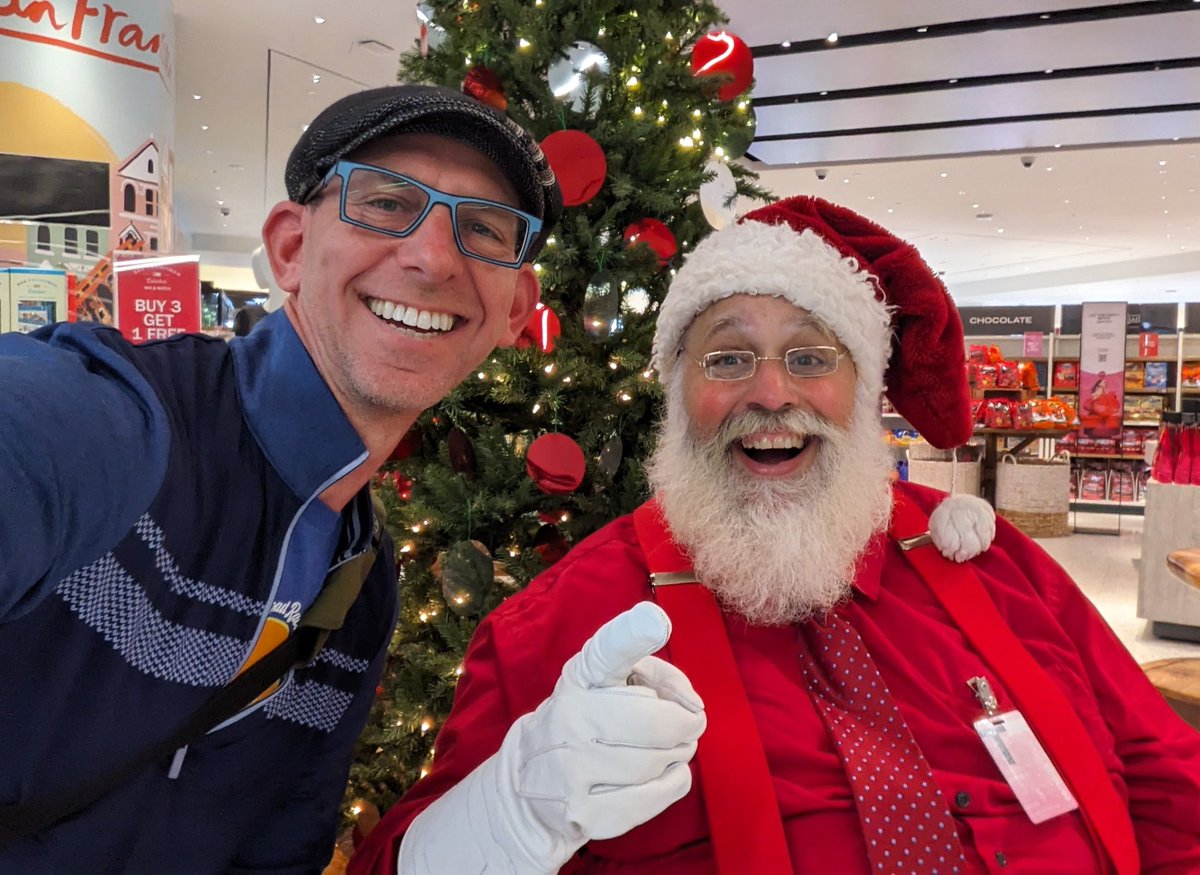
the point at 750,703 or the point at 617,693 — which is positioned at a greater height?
the point at 617,693

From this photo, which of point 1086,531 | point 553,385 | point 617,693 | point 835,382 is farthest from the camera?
point 1086,531

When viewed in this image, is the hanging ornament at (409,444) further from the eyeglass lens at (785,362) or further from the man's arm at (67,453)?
the man's arm at (67,453)

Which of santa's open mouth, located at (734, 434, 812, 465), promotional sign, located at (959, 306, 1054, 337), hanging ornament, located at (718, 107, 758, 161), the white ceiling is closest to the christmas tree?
hanging ornament, located at (718, 107, 758, 161)

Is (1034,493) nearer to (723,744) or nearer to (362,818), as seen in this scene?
(362,818)

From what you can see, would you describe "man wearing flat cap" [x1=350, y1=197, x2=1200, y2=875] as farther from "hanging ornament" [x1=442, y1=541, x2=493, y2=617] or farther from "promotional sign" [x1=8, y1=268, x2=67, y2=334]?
"promotional sign" [x1=8, y1=268, x2=67, y2=334]

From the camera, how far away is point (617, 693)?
984 mm

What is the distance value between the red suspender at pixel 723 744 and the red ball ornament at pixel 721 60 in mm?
1460

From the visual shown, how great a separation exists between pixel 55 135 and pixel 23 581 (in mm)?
3022

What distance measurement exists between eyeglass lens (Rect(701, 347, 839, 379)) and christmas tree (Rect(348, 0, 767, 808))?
555 mm

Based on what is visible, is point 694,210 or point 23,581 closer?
point 23,581

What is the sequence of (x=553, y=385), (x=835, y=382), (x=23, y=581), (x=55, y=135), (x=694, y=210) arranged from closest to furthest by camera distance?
(x=23, y=581) → (x=835, y=382) → (x=553, y=385) → (x=694, y=210) → (x=55, y=135)

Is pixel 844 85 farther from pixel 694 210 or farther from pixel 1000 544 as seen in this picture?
pixel 1000 544

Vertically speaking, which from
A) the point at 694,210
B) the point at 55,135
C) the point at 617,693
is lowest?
the point at 617,693

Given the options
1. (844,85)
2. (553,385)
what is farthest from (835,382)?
(844,85)
